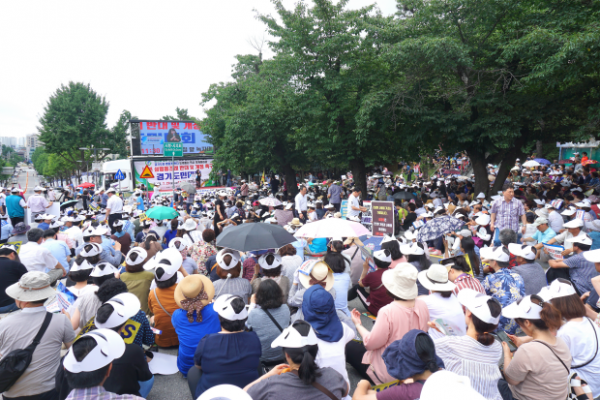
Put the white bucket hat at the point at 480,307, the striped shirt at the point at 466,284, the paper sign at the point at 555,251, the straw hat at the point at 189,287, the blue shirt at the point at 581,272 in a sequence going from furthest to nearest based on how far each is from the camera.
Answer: the paper sign at the point at 555,251 < the blue shirt at the point at 581,272 < the striped shirt at the point at 466,284 < the straw hat at the point at 189,287 < the white bucket hat at the point at 480,307

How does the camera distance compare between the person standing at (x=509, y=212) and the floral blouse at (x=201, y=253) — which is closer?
the floral blouse at (x=201, y=253)

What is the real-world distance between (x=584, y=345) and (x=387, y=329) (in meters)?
1.74

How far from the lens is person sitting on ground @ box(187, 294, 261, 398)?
3180mm

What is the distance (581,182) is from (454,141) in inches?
262

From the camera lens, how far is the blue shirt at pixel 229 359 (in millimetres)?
3184

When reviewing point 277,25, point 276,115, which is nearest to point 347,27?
point 277,25

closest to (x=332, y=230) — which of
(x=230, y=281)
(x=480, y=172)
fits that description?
(x=230, y=281)

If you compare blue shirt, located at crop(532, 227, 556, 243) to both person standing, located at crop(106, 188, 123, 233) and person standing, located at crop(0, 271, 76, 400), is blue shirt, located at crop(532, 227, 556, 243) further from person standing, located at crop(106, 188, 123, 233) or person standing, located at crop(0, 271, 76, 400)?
person standing, located at crop(106, 188, 123, 233)

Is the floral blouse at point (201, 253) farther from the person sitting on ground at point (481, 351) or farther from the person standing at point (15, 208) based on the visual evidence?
the person standing at point (15, 208)

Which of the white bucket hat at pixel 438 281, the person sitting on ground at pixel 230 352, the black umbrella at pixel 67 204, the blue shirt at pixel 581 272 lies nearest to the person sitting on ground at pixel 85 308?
the person sitting on ground at pixel 230 352

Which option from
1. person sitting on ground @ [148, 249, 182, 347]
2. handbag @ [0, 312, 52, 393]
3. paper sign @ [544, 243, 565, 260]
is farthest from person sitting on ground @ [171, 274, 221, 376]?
paper sign @ [544, 243, 565, 260]

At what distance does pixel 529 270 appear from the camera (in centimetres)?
493

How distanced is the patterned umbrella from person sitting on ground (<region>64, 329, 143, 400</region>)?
6.33 m

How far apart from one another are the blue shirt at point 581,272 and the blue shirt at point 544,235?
8.90 ft
